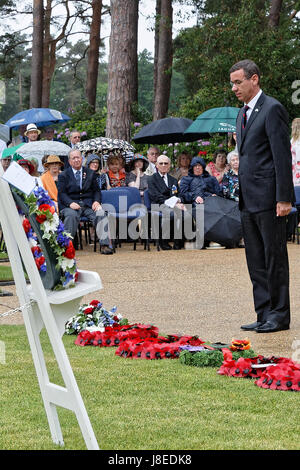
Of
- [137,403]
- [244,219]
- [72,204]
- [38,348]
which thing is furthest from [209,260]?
[38,348]

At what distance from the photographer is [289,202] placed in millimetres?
7562

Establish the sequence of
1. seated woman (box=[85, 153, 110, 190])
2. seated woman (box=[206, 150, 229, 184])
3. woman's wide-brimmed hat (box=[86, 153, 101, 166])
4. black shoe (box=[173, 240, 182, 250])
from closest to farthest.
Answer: black shoe (box=[173, 240, 182, 250])
seated woman (box=[85, 153, 110, 190])
woman's wide-brimmed hat (box=[86, 153, 101, 166])
seated woman (box=[206, 150, 229, 184])

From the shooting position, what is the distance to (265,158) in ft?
25.4

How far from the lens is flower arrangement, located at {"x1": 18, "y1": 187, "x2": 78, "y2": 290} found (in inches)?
151

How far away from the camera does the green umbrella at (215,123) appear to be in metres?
18.2

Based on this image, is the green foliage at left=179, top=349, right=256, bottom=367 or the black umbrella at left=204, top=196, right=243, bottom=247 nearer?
the green foliage at left=179, top=349, right=256, bottom=367

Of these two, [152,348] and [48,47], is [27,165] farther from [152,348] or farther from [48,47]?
[48,47]

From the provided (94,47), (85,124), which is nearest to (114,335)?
(85,124)

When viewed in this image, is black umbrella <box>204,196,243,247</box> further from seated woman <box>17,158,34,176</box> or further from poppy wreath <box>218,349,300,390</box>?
poppy wreath <box>218,349,300,390</box>

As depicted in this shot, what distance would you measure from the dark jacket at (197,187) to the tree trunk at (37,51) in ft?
65.4

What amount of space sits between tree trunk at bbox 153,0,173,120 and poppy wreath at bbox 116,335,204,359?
81.3ft

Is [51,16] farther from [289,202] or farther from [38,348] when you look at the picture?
[38,348]

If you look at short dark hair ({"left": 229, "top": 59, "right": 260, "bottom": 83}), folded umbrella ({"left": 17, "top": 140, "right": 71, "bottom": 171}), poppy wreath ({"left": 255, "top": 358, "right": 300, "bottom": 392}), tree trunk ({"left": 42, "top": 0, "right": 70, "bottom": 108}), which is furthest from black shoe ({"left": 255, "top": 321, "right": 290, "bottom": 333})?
tree trunk ({"left": 42, "top": 0, "right": 70, "bottom": 108})

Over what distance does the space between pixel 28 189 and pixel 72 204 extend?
38.9 ft
